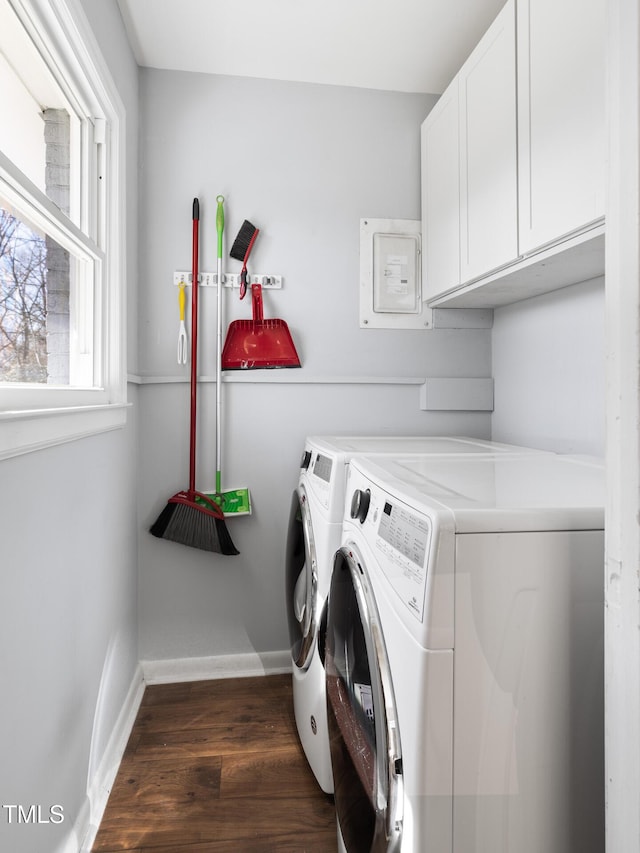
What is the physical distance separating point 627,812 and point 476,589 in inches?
10.8

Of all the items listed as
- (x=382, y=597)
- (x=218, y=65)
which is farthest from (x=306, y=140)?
(x=382, y=597)

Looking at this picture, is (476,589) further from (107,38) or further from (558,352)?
(107,38)

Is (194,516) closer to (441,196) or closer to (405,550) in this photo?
(405,550)

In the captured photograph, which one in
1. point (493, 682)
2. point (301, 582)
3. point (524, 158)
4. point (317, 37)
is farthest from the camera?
point (317, 37)

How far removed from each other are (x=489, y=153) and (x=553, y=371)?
701 millimetres

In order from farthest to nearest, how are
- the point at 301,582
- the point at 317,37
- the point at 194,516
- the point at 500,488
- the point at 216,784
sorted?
the point at 194,516 → the point at 317,37 → the point at 301,582 → the point at 216,784 → the point at 500,488

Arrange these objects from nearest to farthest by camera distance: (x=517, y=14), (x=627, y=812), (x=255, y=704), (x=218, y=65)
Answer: (x=627, y=812)
(x=517, y=14)
(x=255, y=704)
(x=218, y=65)

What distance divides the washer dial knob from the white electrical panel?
3.95ft

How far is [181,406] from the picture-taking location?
2059 mm

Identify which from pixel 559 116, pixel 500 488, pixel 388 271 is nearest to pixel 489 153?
pixel 559 116

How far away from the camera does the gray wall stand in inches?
34.3

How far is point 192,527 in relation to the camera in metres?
2.00

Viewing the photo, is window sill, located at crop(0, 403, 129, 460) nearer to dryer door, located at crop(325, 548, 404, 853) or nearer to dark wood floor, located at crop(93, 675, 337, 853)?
dryer door, located at crop(325, 548, 404, 853)

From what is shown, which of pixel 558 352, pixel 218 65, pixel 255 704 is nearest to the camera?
pixel 558 352
